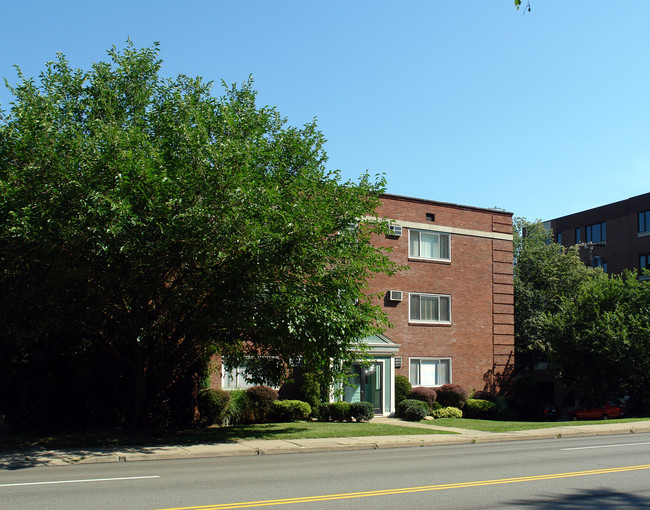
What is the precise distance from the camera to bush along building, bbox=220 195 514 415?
31.3 meters

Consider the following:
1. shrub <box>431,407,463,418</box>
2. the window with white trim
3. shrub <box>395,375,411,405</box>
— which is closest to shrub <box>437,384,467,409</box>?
shrub <box>431,407,463,418</box>

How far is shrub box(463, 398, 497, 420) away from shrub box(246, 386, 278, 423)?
9986 millimetres

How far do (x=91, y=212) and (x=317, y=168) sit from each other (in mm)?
7759

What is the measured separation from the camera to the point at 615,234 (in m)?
58.4

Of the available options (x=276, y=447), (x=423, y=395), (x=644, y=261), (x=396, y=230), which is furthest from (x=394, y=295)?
(x=644, y=261)

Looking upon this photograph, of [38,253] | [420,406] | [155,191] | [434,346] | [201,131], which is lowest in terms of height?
[420,406]

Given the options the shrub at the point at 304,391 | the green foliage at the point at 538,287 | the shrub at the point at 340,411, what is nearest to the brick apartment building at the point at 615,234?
the green foliage at the point at 538,287

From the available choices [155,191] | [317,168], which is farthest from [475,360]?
[155,191]

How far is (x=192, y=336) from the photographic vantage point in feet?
62.5

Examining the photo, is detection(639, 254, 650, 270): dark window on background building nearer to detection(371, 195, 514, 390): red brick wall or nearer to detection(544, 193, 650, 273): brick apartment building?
detection(544, 193, 650, 273): brick apartment building

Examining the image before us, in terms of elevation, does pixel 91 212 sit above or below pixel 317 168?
below

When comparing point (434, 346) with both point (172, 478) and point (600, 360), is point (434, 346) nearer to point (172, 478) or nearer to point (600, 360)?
point (600, 360)

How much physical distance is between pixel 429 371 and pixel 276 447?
16.1 metres

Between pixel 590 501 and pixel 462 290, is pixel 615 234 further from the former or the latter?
pixel 590 501
